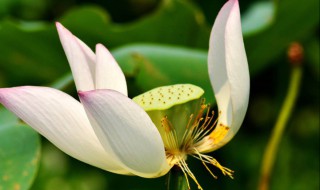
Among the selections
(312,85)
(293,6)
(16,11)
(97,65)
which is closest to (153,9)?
(16,11)

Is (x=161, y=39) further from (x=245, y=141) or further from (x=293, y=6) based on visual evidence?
(x=245, y=141)

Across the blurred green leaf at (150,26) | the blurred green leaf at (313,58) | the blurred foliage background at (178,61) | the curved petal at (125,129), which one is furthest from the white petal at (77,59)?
the blurred green leaf at (313,58)

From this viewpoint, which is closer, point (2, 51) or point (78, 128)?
point (78, 128)

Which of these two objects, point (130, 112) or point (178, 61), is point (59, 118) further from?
point (178, 61)

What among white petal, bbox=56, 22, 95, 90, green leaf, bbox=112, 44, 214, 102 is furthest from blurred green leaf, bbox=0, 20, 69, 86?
white petal, bbox=56, 22, 95, 90

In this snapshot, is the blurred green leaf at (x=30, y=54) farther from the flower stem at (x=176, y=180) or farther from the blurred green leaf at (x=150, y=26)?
the flower stem at (x=176, y=180)

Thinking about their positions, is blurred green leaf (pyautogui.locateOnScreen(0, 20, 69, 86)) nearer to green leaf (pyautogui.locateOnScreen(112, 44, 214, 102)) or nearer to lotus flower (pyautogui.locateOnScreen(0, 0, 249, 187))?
green leaf (pyautogui.locateOnScreen(112, 44, 214, 102))
